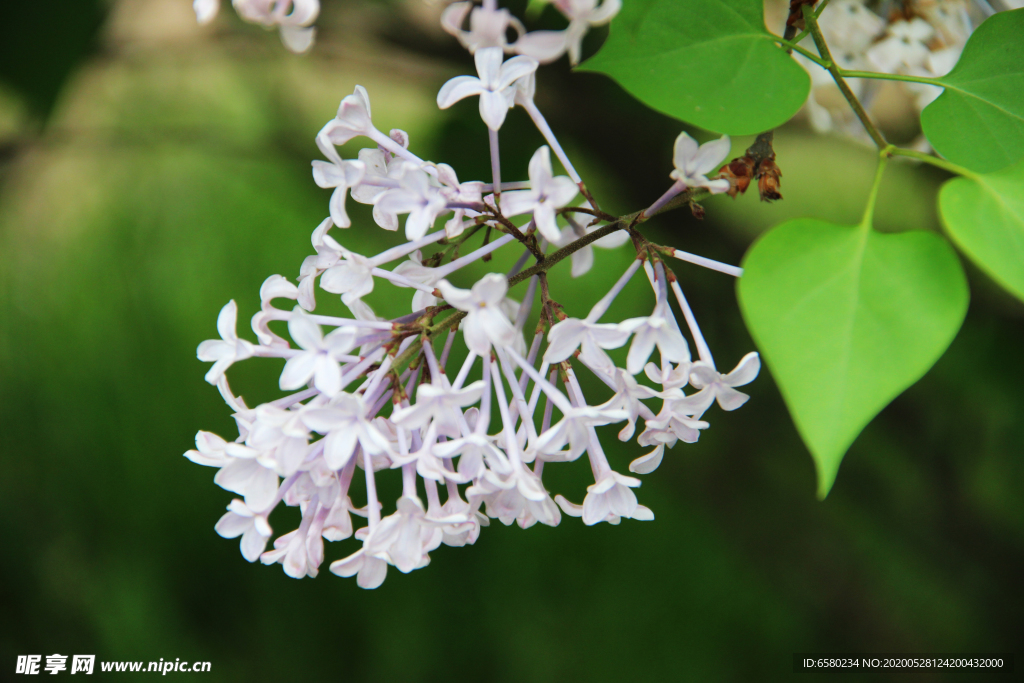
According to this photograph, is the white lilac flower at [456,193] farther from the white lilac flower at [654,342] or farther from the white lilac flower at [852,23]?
the white lilac flower at [852,23]

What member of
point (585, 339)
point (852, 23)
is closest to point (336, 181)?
point (585, 339)

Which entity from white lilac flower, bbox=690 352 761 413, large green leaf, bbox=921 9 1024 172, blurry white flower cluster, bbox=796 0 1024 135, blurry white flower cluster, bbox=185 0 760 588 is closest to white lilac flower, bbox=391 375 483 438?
blurry white flower cluster, bbox=185 0 760 588

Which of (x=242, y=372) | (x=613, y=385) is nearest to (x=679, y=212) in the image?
(x=613, y=385)

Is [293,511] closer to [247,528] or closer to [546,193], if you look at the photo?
[247,528]

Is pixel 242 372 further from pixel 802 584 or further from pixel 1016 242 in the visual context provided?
pixel 1016 242

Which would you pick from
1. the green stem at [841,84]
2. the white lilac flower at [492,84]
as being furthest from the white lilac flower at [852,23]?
the white lilac flower at [492,84]

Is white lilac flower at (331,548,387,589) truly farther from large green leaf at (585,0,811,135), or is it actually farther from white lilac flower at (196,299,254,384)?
large green leaf at (585,0,811,135)

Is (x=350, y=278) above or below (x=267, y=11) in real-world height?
below
